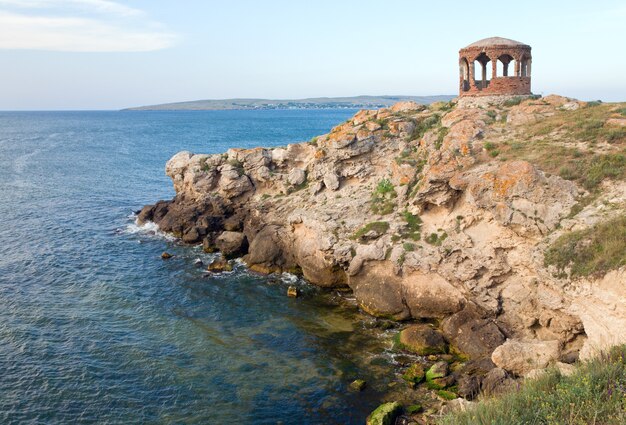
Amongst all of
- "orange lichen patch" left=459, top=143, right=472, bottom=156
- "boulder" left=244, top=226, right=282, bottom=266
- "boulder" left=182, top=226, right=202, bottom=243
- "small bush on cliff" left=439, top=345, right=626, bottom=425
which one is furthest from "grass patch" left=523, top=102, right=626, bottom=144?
"boulder" left=182, top=226, right=202, bottom=243

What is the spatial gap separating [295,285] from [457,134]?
46.2ft

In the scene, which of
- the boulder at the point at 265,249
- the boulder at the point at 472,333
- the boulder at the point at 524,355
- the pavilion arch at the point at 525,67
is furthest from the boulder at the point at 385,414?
the pavilion arch at the point at 525,67

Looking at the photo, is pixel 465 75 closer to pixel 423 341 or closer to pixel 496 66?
pixel 496 66

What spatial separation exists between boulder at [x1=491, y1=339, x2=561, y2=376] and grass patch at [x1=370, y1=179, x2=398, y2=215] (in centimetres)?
1291

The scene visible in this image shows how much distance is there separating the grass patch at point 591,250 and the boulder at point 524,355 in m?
3.36

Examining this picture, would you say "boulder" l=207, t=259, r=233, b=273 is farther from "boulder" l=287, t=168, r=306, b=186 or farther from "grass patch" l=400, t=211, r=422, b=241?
"grass patch" l=400, t=211, r=422, b=241

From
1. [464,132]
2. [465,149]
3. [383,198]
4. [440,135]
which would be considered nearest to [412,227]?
[383,198]

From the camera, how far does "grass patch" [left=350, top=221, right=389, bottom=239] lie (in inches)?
1259

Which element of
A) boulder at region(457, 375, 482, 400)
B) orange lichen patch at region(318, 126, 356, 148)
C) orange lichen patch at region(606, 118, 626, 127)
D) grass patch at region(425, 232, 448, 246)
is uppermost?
orange lichen patch at region(606, 118, 626, 127)

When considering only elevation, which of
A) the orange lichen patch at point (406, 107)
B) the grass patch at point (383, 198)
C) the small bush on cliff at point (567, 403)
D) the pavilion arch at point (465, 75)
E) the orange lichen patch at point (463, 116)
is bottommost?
the small bush on cliff at point (567, 403)

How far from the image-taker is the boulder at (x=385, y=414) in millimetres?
19406

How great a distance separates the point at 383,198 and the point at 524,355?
596 inches

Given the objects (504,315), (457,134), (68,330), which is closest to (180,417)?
(68,330)

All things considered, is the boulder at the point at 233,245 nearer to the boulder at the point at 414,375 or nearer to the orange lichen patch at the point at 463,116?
the orange lichen patch at the point at 463,116
